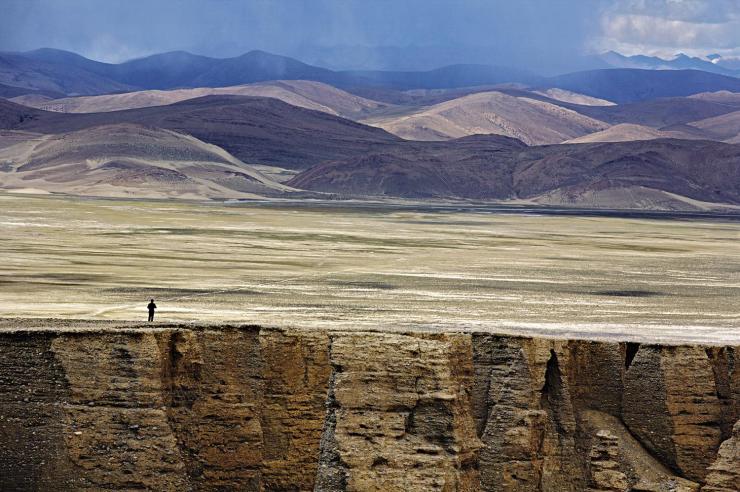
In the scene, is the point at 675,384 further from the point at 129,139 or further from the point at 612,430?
the point at 129,139

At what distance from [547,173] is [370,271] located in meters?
110

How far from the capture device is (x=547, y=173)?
164000mm

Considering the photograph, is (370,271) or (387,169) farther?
(387,169)

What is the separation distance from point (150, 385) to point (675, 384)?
7.98 metres

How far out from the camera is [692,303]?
152ft

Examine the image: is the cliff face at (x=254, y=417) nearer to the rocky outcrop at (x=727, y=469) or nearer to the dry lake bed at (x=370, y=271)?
the rocky outcrop at (x=727, y=469)

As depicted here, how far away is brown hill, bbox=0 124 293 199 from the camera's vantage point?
140 metres

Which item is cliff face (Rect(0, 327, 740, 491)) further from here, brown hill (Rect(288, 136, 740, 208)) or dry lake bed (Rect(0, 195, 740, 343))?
brown hill (Rect(288, 136, 740, 208))

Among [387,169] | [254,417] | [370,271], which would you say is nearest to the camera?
[254,417]

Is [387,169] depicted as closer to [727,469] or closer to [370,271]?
[370,271]

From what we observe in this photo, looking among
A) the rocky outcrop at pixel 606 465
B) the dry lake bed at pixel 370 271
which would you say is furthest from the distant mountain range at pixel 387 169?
the rocky outcrop at pixel 606 465

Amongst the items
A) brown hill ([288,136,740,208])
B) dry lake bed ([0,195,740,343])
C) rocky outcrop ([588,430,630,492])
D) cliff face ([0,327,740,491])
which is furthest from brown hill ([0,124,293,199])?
rocky outcrop ([588,430,630,492])

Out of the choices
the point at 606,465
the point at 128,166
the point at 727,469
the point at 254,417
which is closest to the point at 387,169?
the point at 128,166

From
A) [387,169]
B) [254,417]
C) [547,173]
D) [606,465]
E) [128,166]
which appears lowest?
[606,465]
